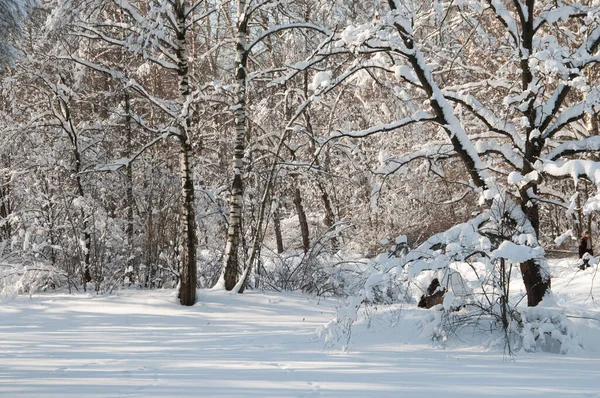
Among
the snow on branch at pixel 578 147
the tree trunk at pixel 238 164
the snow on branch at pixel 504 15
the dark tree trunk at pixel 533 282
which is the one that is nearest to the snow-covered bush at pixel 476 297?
the dark tree trunk at pixel 533 282

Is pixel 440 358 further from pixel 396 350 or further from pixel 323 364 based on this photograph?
pixel 323 364

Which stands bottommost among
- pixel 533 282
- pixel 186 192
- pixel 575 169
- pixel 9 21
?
pixel 533 282

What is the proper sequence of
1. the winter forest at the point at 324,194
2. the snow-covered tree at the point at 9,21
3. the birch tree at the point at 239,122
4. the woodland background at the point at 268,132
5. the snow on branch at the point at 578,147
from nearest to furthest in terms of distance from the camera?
the winter forest at the point at 324,194, the snow-covered tree at the point at 9,21, the snow on branch at the point at 578,147, the woodland background at the point at 268,132, the birch tree at the point at 239,122

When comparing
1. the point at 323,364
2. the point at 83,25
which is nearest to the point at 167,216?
the point at 83,25

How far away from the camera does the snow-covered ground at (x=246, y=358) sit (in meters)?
4.46

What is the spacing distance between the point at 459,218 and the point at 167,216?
31.2 feet

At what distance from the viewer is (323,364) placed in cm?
539

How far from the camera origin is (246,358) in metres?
5.73

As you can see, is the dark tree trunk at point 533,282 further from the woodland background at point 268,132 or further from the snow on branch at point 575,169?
the snow on branch at point 575,169

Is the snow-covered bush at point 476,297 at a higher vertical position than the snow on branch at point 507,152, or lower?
lower

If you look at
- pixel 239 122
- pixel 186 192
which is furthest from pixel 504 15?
pixel 186 192

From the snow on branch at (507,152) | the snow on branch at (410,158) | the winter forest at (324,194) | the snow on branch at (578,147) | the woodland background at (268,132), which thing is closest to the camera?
the winter forest at (324,194)

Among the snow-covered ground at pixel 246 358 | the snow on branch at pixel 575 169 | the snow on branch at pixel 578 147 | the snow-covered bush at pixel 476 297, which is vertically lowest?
the snow-covered ground at pixel 246 358

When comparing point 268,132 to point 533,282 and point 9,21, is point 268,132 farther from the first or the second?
point 533,282
